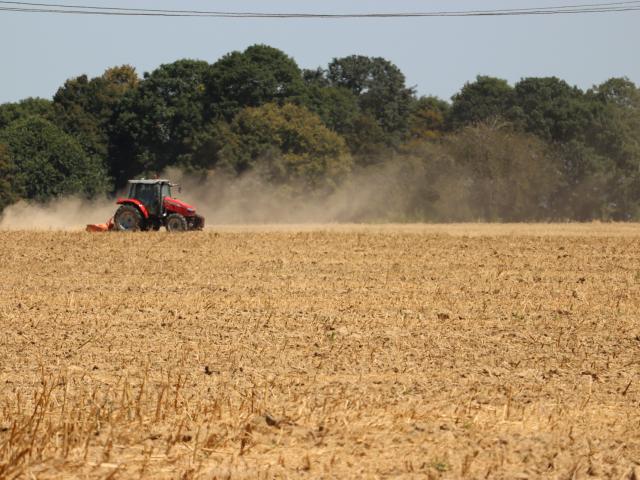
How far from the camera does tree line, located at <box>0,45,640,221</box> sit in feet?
237

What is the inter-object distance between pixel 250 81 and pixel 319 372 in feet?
233

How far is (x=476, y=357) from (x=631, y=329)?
348cm

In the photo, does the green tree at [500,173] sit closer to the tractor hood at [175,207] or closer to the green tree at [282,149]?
the green tree at [282,149]

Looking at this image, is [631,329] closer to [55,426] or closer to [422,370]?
[422,370]

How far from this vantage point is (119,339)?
14.3 meters

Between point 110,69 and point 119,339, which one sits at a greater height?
point 110,69

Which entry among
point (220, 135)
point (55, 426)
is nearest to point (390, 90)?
point (220, 135)

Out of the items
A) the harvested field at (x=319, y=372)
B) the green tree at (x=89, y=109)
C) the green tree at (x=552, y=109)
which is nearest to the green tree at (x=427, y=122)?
the green tree at (x=552, y=109)

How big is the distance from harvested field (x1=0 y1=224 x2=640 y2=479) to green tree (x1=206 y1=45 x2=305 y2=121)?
56646 millimetres

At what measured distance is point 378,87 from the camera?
11131cm

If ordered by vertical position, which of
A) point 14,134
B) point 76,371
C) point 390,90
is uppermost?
Result: point 390,90

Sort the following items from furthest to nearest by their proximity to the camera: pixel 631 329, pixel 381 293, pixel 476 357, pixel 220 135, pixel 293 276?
pixel 220 135, pixel 293 276, pixel 381 293, pixel 631 329, pixel 476 357

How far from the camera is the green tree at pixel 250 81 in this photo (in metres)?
80.9

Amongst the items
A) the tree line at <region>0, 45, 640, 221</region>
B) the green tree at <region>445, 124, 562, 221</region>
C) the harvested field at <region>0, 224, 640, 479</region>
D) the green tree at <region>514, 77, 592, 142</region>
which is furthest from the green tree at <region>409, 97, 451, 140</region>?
the harvested field at <region>0, 224, 640, 479</region>
